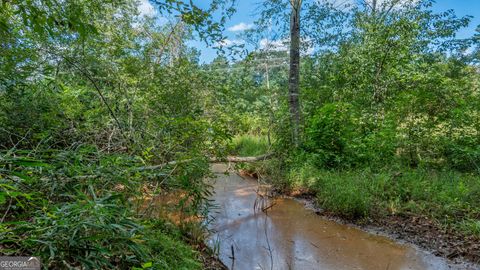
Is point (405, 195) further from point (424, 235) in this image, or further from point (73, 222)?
point (73, 222)

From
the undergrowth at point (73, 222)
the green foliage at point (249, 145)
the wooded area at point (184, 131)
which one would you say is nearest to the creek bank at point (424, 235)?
the wooded area at point (184, 131)

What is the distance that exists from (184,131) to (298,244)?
1957mm

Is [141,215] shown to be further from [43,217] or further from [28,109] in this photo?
[28,109]

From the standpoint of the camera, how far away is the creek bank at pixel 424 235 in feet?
10.2

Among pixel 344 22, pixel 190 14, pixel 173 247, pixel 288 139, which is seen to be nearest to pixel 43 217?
pixel 173 247

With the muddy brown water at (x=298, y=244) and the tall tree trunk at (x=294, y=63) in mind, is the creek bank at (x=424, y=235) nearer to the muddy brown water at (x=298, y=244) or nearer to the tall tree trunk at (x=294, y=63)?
the muddy brown water at (x=298, y=244)

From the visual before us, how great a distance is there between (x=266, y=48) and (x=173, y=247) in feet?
22.5

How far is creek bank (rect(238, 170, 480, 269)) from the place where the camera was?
3.12 meters

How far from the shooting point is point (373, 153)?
529 cm

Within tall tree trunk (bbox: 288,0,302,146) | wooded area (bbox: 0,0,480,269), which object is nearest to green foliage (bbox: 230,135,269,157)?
wooded area (bbox: 0,0,480,269)

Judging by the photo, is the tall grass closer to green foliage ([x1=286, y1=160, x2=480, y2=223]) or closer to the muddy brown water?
green foliage ([x1=286, y1=160, x2=480, y2=223])

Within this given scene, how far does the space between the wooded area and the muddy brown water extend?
1.26ft

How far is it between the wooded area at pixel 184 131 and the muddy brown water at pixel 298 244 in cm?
38

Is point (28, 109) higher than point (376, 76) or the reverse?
the reverse
